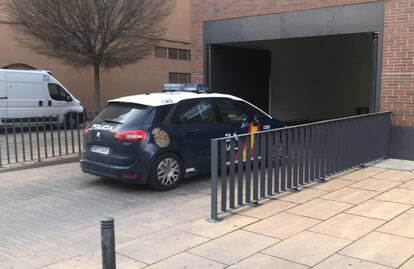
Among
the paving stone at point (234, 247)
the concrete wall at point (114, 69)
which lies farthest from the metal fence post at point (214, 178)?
the concrete wall at point (114, 69)

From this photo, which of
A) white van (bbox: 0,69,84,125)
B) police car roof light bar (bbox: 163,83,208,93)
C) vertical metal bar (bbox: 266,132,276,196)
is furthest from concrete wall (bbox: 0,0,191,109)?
vertical metal bar (bbox: 266,132,276,196)

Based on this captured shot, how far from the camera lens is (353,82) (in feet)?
63.3

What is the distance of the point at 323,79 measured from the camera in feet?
62.1

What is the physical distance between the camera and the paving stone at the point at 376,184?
23.9 ft

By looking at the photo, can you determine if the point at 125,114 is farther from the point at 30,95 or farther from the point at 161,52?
the point at 161,52

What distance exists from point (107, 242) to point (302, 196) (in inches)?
158

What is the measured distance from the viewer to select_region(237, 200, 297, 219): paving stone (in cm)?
596

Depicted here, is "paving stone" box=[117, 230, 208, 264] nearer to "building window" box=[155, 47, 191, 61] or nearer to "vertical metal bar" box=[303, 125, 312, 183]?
"vertical metal bar" box=[303, 125, 312, 183]

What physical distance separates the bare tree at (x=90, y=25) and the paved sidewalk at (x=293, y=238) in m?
8.98

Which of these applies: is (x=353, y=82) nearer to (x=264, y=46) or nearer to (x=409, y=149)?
(x=264, y=46)

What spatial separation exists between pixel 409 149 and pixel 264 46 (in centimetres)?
654

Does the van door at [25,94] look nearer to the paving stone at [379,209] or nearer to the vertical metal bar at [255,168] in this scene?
the vertical metal bar at [255,168]

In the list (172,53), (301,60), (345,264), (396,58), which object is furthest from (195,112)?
(172,53)

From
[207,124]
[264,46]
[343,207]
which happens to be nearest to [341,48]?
[264,46]
